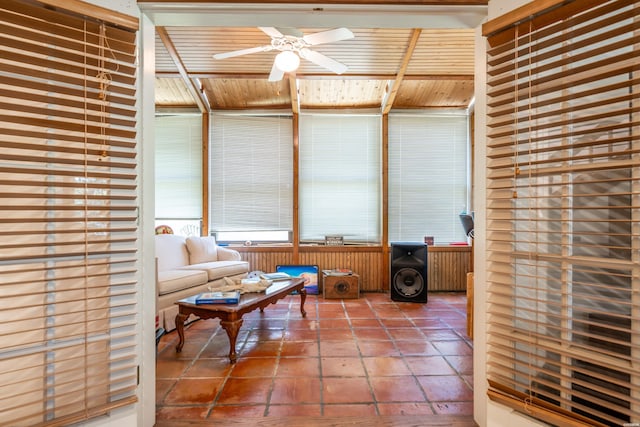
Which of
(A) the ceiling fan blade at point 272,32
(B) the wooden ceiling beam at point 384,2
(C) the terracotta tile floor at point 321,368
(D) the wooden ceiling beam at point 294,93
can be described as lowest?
(C) the terracotta tile floor at point 321,368

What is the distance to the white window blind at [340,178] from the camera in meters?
5.13

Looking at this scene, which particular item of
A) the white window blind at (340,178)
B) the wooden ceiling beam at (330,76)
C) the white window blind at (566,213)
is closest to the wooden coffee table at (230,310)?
the white window blind at (566,213)

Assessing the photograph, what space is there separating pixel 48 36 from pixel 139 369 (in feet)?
5.07

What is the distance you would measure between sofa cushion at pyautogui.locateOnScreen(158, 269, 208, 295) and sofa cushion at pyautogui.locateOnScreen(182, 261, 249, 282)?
0.12 meters

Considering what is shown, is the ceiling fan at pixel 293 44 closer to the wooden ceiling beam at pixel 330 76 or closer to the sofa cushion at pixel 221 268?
the wooden ceiling beam at pixel 330 76

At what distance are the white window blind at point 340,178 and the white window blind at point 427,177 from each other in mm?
284

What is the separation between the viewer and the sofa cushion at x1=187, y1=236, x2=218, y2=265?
4.36 metres

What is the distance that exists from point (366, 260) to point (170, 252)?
295 centimetres

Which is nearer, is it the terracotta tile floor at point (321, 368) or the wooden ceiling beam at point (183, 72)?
the terracotta tile floor at point (321, 368)

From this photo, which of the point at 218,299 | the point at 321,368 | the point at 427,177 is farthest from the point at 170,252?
the point at 427,177

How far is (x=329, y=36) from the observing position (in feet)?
8.31

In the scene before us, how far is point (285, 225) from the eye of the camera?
16.8ft

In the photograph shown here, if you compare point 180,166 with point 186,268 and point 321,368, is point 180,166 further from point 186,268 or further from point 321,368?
point 321,368

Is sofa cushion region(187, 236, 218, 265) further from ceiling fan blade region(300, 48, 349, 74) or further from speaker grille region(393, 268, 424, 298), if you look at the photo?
ceiling fan blade region(300, 48, 349, 74)
